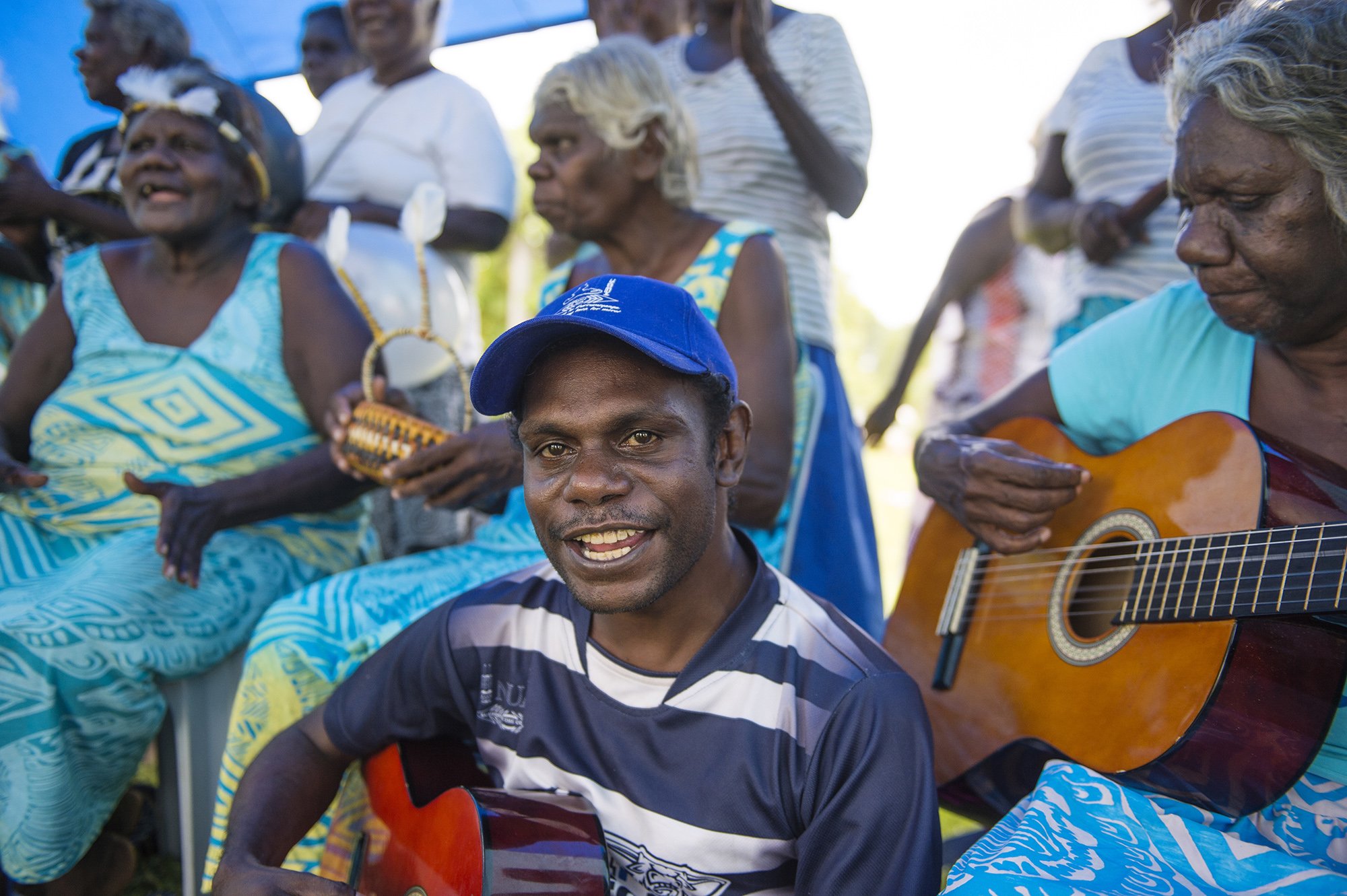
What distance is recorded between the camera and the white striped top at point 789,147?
10.8ft

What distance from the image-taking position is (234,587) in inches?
108

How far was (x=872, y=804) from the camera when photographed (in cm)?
145

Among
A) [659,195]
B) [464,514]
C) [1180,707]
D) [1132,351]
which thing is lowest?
[464,514]

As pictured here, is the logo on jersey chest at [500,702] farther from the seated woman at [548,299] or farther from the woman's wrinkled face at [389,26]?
the woman's wrinkled face at [389,26]

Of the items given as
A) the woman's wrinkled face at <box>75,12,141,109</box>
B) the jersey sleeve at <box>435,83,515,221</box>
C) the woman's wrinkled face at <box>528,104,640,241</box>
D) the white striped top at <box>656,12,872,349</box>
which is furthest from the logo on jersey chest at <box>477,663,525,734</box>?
the woman's wrinkled face at <box>75,12,141,109</box>

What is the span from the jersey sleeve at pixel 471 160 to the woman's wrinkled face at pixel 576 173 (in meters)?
1.05

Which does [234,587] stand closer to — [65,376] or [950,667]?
[65,376]

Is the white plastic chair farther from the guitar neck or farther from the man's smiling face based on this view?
the guitar neck

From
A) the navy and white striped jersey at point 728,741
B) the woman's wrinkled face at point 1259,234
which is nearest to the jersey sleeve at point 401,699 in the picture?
the navy and white striped jersey at point 728,741

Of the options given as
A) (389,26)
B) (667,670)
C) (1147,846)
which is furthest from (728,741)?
(389,26)

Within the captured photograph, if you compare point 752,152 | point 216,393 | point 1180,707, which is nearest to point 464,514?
point 216,393

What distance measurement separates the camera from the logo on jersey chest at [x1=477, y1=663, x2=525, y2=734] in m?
1.85

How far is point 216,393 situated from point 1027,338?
3285mm

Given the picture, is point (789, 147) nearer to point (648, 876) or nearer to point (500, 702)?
point (500, 702)
